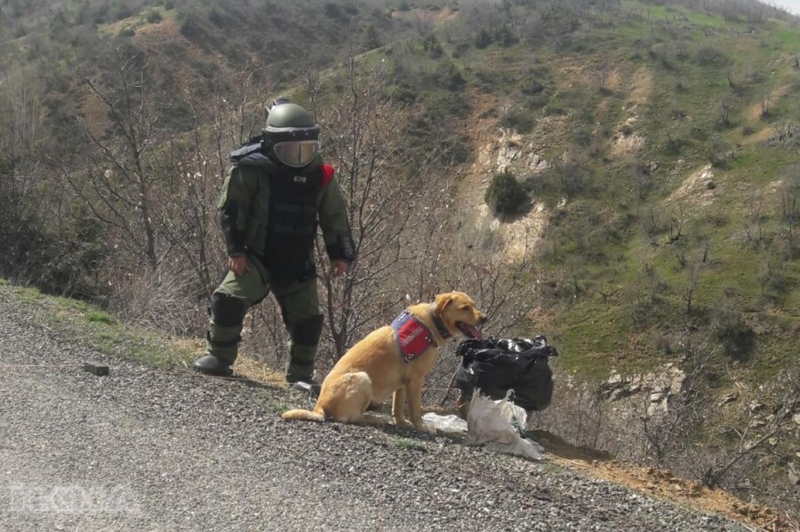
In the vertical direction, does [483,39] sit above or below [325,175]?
above

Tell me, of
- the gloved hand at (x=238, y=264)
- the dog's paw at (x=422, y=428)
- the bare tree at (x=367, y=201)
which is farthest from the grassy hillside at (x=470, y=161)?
the dog's paw at (x=422, y=428)

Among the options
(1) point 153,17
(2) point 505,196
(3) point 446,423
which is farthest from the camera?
(1) point 153,17

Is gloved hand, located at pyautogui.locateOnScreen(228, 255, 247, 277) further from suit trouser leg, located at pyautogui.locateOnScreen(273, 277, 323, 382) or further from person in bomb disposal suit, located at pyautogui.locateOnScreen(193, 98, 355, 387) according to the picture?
suit trouser leg, located at pyautogui.locateOnScreen(273, 277, 323, 382)

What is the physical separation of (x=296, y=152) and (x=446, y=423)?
2360 millimetres

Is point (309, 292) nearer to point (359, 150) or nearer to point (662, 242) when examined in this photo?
point (359, 150)

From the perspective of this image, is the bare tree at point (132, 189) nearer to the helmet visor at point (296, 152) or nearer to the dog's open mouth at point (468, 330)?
the helmet visor at point (296, 152)

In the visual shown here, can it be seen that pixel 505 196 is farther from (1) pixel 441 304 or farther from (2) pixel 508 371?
(1) pixel 441 304

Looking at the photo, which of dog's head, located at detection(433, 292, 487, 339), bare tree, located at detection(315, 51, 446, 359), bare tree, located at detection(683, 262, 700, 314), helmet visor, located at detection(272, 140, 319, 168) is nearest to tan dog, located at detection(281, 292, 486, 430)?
dog's head, located at detection(433, 292, 487, 339)

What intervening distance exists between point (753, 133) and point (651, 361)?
852 inches

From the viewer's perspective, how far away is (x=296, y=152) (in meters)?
5.94

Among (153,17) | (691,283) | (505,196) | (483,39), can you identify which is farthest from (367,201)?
(153,17)

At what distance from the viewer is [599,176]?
156 feet

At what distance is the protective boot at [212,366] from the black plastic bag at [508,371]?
1822 millimetres

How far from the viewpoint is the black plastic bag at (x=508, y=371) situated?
6141 mm
